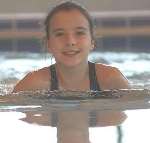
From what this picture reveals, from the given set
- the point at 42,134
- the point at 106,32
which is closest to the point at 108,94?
the point at 42,134

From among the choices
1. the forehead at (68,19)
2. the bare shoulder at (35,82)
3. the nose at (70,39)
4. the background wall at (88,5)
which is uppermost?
the background wall at (88,5)

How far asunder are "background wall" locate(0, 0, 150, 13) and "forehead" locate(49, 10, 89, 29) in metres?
4.52

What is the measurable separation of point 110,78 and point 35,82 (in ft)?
0.99

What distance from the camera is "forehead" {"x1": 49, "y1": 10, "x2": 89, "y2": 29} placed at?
5.28 ft

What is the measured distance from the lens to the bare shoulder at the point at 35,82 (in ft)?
5.45

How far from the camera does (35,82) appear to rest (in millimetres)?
1686

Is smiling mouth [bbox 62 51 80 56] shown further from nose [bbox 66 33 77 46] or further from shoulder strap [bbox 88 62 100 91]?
shoulder strap [bbox 88 62 100 91]

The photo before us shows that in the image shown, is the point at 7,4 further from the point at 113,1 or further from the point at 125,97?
the point at 125,97

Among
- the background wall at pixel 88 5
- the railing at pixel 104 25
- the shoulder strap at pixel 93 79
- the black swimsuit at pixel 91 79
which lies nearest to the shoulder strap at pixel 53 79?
the black swimsuit at pixel 91 79

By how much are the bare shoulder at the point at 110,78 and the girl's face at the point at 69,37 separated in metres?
0.13

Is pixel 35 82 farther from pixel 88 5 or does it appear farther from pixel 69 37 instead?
pixel 88 5

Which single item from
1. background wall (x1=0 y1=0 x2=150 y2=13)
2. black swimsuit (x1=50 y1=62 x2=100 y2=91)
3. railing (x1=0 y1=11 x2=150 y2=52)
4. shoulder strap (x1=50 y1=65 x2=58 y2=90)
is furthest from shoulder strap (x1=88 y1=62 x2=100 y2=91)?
background wall (x1=0 y1=0 x2=150 y2=13)

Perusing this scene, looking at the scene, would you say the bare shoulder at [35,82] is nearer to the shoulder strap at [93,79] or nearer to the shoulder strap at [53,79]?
the shoulder strap at [53,79]

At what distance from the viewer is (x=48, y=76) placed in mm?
1765
